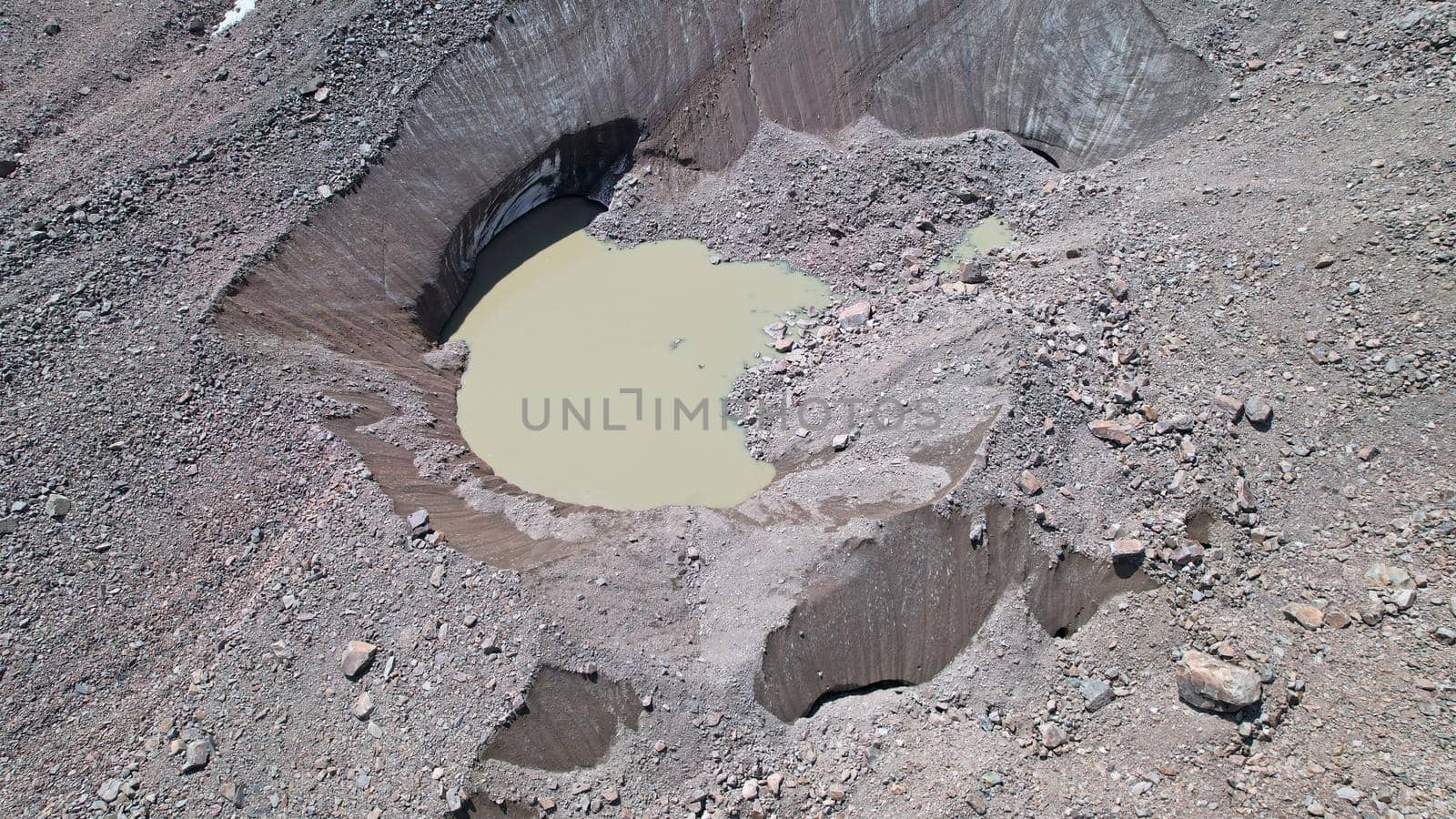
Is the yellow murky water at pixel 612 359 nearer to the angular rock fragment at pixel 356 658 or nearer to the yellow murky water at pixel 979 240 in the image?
the yellow murky water at pixel 979 240

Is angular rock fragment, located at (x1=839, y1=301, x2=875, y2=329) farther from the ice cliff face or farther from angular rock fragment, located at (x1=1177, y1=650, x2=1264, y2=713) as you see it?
angular rock fragment, located at (x1=1177, y1=650, x2=1264, y2=713)

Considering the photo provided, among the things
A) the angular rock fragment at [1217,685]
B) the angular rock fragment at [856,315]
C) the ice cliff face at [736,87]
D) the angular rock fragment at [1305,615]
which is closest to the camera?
the angular rock fragment at [1217,685]

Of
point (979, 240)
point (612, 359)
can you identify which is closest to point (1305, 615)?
point (979, 240)

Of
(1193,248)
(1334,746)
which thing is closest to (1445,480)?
(1334,746)

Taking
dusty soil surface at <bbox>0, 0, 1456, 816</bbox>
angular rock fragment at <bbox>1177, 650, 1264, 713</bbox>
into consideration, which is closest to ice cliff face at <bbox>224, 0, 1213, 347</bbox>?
dusty soil surface at <bbox>0, 0, 1456, 816</bbox>

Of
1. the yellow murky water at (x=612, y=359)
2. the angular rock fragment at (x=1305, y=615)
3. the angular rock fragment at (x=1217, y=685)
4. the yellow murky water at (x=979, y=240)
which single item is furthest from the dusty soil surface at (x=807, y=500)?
the yellow murky water at (x=612, y=359)
